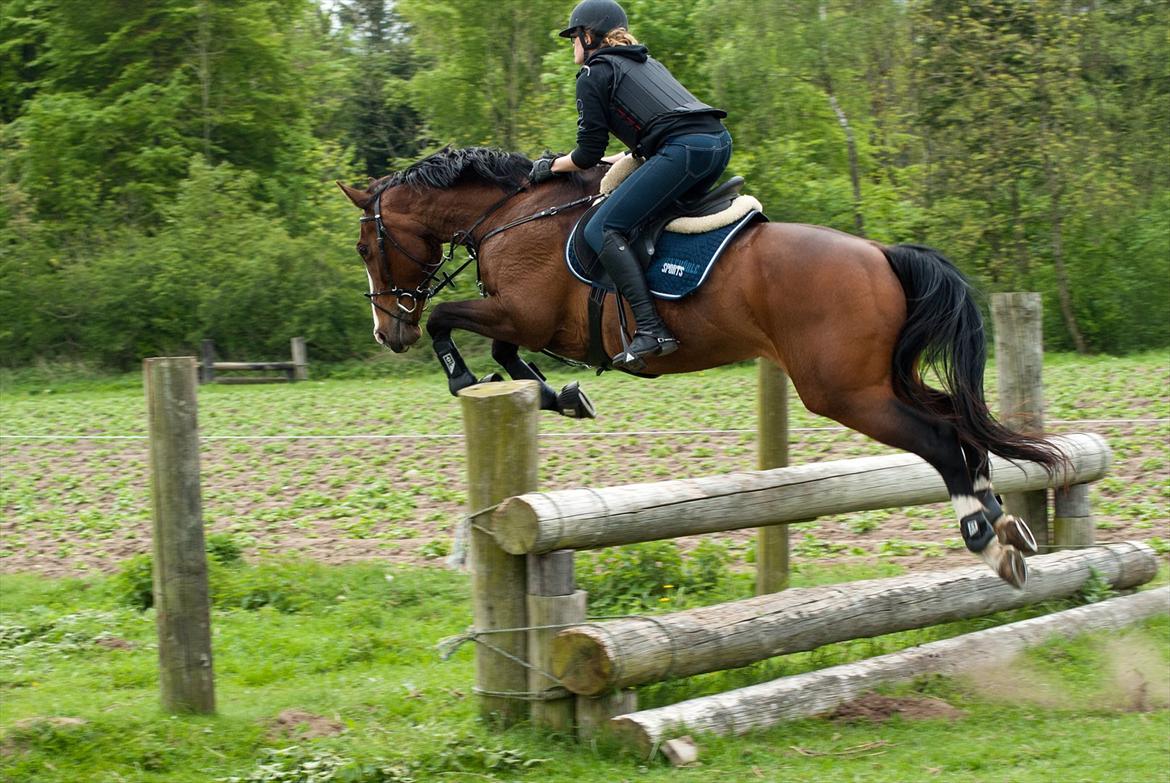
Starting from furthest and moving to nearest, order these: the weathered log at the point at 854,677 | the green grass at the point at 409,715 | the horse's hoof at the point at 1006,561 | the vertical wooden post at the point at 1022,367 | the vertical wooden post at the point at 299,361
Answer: the vertical wooden post at the point at 299,361
the vertical wooden post at the point at 1022,367
the horse's hoof at the point at 1006,561
the weathered log at the point at 854,677
the green grass at the point at 409,715

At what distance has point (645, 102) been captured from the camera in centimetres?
602

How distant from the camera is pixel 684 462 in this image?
11555 mm

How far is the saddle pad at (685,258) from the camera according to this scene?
5852 mm

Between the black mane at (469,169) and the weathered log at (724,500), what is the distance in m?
2.02

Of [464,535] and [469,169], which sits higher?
[469,169]

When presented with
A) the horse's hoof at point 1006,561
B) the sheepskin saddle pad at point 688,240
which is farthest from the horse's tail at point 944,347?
the sheepskin saddle pad at point 688,240

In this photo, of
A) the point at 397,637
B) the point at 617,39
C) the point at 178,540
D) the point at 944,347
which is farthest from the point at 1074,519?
the point at 178,540

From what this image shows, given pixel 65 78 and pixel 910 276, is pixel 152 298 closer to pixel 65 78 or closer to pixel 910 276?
pixel 65 78

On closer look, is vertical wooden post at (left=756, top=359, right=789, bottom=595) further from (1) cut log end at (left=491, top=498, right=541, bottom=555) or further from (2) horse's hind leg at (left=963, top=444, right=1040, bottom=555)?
(1) cut log end at (left=491, top=498, right=541, bottom=555)

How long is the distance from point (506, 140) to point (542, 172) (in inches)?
989

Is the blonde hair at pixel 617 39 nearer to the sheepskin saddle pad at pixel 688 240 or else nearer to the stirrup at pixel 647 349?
the sheepskin saddle pad at pixel 688 240

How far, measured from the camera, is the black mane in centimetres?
676

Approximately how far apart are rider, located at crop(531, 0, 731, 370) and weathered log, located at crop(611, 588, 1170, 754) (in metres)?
1.65

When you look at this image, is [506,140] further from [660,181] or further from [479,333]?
[660,181]
